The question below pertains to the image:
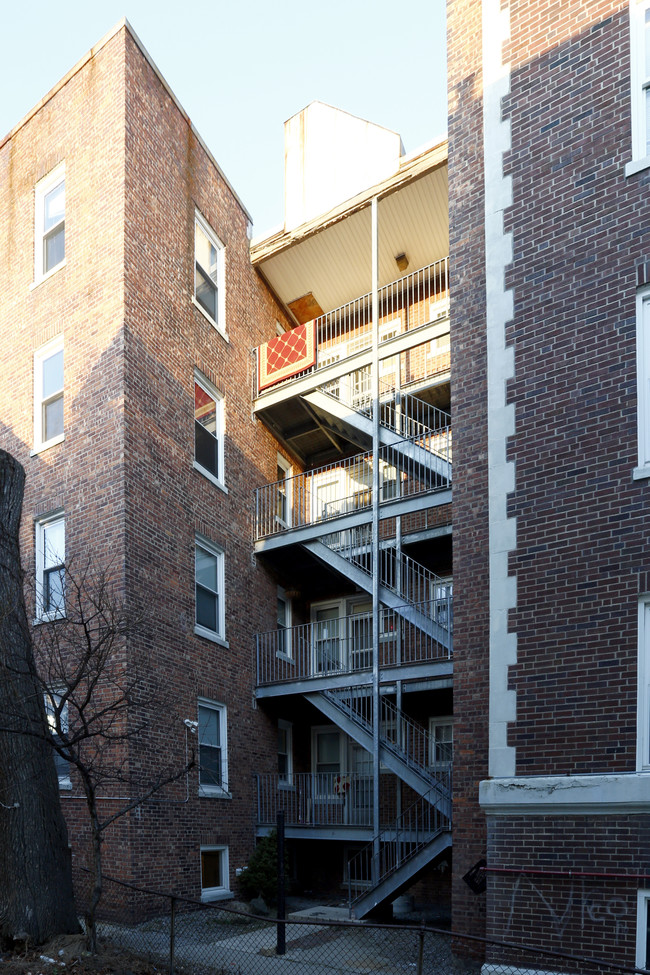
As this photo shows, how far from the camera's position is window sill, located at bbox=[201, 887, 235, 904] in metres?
14.8

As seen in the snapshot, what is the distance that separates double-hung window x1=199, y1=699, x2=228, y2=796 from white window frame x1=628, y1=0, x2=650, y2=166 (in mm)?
10926

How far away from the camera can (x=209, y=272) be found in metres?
18.7

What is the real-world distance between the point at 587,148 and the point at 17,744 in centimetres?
920

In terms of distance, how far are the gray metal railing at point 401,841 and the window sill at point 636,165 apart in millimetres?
8748

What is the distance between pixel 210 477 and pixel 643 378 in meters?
9.45

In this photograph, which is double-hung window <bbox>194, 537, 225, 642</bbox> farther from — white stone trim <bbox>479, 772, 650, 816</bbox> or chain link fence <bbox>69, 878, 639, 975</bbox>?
white stone trim <bbox>479, 772, 650, 816</bbox>

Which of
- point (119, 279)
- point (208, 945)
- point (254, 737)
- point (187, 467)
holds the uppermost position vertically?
point (119, 279)

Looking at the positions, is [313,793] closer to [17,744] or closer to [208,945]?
[208,945]

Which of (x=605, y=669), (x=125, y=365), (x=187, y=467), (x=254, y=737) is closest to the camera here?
(x=605, y=669)

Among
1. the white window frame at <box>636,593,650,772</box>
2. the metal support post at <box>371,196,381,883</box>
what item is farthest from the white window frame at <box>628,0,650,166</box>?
the metal support post at <box>371,196,381,883</box>

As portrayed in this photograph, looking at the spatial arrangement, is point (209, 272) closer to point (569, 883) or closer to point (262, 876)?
point (262, 876)

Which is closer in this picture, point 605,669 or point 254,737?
point 605,669

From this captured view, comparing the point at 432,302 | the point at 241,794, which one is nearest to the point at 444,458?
the point at 432,302

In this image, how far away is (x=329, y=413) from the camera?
18562 millimetres
